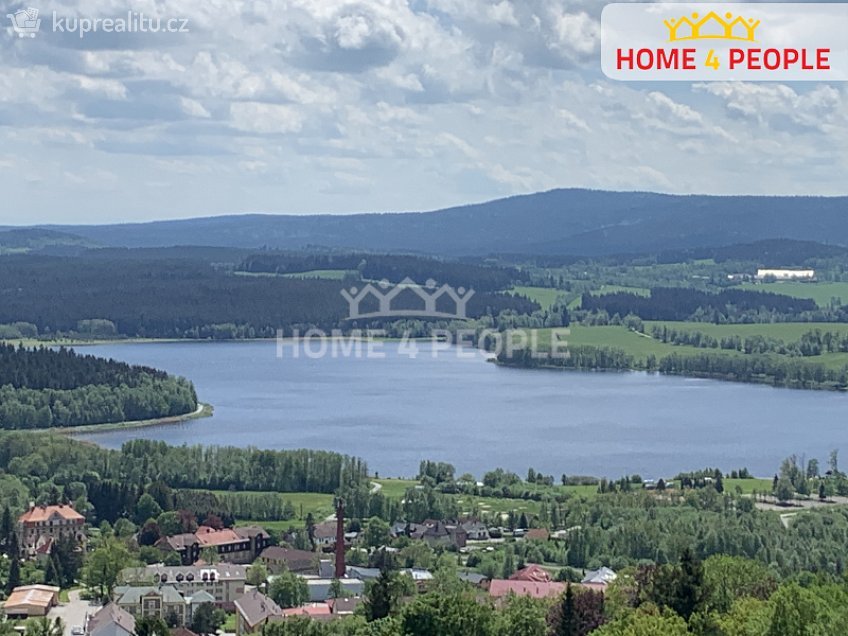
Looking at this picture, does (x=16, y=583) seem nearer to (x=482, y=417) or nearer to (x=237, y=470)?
(x=237, y=470)

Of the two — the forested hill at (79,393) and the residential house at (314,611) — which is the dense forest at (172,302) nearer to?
the forested hill at (79,393)

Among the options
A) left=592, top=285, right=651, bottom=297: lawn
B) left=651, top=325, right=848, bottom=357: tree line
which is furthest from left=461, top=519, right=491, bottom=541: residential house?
left=592, top=285, right=651, bottom=297: lawn

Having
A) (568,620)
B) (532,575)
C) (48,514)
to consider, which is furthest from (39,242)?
(568,620)

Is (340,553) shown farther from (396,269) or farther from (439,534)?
(396,269)

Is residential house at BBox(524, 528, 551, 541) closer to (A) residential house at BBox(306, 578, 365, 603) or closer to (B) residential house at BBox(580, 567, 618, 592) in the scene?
(B) residential house at BBox(580, 567, 618, 592)

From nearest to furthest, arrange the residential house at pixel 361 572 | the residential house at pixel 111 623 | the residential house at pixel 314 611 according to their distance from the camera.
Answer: the residential house at pixel 111 623 < the residential house at pixel 314 611 < the residential house at pixel 361 572

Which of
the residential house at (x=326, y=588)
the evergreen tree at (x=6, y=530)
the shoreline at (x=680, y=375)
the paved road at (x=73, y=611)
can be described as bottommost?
the paved road at (x=73, y=611)

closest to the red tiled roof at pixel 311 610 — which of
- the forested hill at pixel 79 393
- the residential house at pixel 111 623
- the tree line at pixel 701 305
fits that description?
the residential house at pixel 111 623
